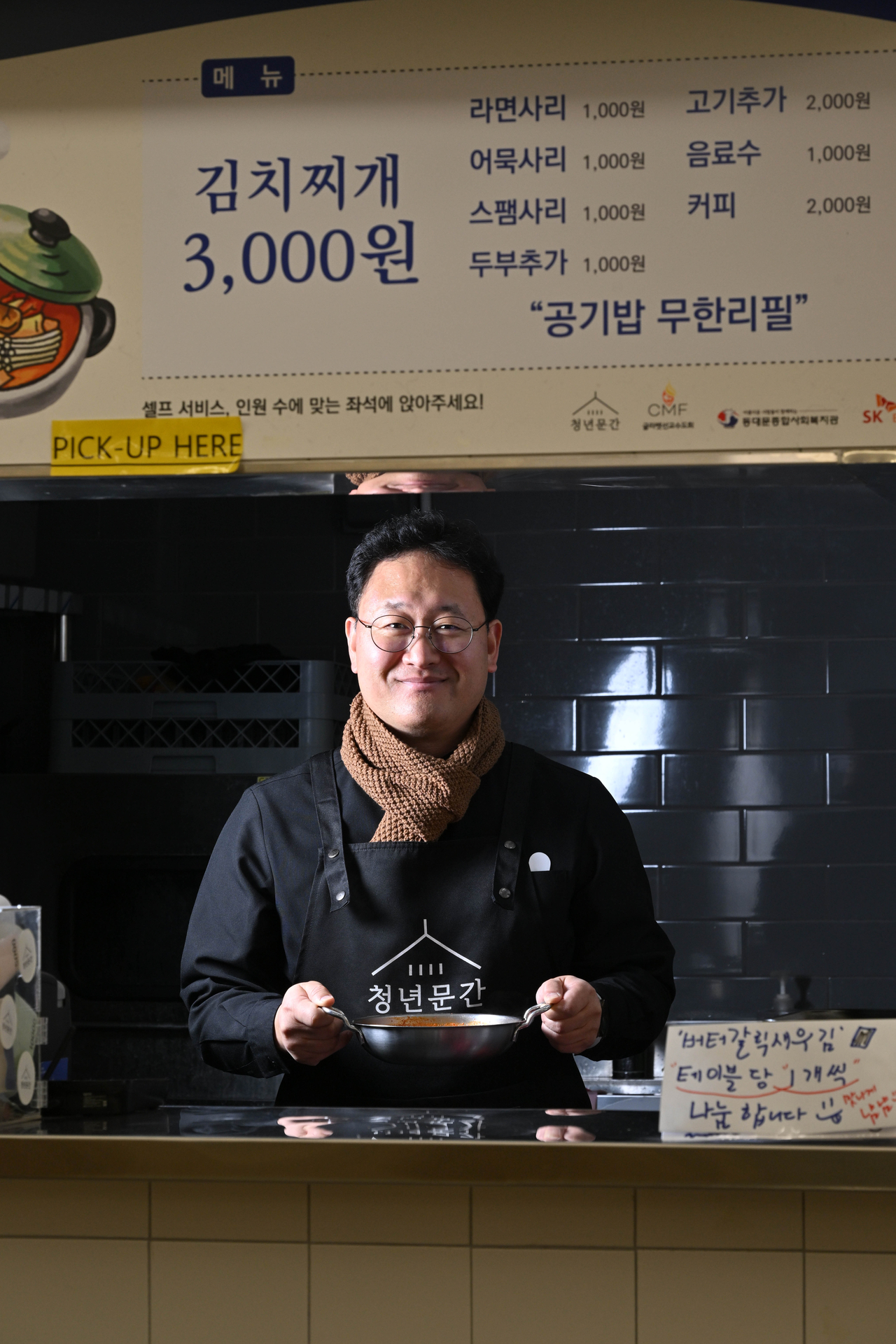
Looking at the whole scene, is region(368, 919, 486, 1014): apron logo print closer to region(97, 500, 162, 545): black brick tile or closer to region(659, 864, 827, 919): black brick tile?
region(659, 864, 827, 919): black brick tile

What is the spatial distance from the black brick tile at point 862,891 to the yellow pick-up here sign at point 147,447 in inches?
48.3

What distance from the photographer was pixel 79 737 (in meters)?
2.15

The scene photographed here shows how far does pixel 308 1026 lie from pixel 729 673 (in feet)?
3.40

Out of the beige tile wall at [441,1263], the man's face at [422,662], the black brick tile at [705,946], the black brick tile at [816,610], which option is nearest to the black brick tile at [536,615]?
the man's face at [422,662]

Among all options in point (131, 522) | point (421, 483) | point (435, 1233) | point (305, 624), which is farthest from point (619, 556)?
point (435, 1233)

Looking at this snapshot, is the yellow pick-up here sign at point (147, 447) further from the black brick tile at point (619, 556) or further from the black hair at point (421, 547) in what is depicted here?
the black brick tile at point (619, 556)

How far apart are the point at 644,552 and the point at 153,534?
34.1 inches

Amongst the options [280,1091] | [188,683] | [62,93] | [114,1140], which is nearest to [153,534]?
[188,683]

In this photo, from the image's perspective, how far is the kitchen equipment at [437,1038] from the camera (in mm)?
1282

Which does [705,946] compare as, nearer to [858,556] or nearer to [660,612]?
[660,612]

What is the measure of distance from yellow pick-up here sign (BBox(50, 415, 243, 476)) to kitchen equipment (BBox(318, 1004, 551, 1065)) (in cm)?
68

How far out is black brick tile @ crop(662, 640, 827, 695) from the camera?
209cm

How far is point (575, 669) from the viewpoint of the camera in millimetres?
2074

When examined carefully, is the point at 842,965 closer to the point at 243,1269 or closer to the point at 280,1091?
the point at 280,1091
